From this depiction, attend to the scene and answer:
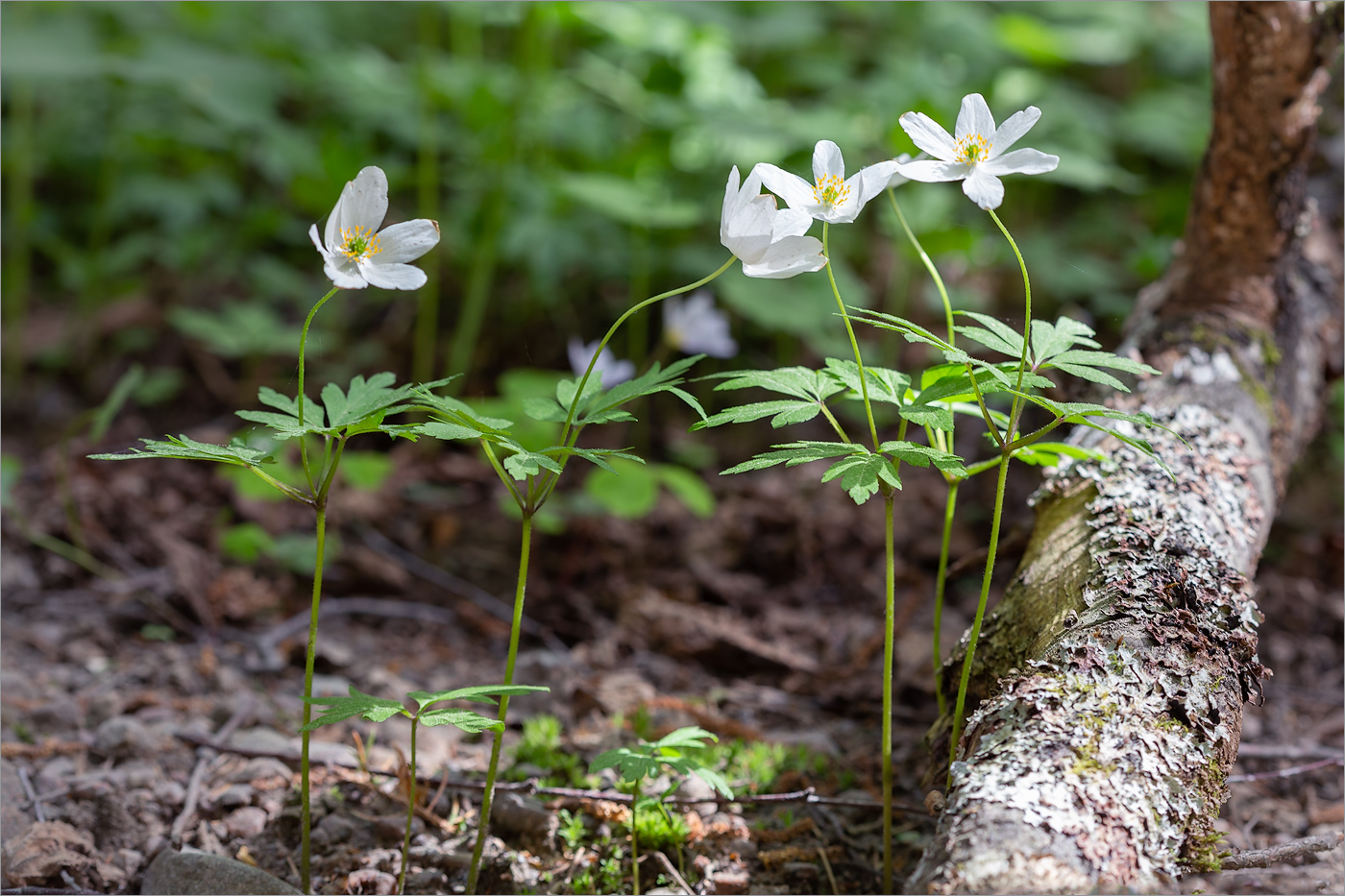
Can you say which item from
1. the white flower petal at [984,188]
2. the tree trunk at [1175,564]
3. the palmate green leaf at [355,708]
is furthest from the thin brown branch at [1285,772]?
the palmate green leaf at [355,708]

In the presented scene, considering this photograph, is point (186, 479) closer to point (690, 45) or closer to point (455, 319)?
point (455, 319)

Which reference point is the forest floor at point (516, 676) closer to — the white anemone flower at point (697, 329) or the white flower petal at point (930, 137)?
the white anemone flower at point (697, 329)

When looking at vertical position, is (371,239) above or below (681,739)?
above

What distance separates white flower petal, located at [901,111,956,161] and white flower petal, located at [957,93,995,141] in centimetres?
2

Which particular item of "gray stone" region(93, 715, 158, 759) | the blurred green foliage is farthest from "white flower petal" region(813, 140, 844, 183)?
the blurred green foliage

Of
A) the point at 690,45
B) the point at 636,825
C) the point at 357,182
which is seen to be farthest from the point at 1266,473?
the point at 690,45

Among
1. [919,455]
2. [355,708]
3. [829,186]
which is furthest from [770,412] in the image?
[355,708]

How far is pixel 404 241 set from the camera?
3.98 feet

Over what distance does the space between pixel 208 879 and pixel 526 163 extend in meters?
2.99

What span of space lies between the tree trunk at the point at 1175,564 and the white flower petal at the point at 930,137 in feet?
1.53

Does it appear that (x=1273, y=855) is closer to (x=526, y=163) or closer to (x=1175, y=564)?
(x=1175, y=564)

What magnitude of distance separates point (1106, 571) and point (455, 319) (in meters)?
2.93

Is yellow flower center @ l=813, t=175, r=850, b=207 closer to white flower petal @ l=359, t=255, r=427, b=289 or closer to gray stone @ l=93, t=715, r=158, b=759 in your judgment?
white flower petal @ l=359, t=255, r=427, b=289

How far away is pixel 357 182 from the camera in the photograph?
1.19 meters
